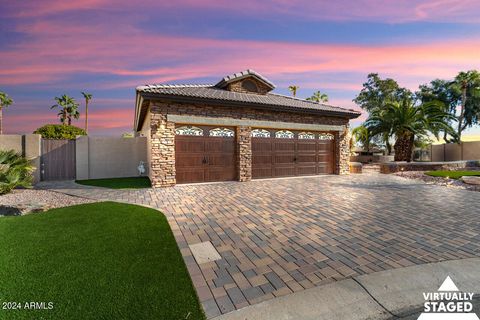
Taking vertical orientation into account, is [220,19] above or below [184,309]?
above

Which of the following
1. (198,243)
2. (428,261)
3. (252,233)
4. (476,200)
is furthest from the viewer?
(476,200)

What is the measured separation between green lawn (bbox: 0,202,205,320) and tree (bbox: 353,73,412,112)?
39720mm

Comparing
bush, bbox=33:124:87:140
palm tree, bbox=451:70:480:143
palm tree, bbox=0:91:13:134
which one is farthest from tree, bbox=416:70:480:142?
palm tree, bbox=0:91:13:134

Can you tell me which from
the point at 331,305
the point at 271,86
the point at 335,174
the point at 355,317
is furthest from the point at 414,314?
the point at 271,86

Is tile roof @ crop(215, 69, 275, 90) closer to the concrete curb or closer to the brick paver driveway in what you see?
the brick paver driveway

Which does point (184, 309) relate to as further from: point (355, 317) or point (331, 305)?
point (355, 317)

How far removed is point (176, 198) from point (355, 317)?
6.30 metres

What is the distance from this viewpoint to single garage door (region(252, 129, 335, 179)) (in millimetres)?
12086

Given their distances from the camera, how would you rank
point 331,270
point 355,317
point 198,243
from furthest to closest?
1. point 198,243
2. point 331,270
3. point 355,317

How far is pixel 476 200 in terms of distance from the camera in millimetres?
7504

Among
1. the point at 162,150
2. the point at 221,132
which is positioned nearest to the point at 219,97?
the point at 221,132

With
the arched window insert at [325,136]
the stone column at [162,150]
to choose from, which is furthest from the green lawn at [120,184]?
the arched window insert at [325,136]

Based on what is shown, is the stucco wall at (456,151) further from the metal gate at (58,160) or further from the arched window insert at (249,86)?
the metal gate at (58,160)

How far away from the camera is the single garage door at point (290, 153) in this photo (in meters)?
12.1
